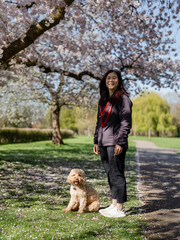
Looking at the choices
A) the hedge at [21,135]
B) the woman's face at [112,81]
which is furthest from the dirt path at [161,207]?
the hedge at [21,135]

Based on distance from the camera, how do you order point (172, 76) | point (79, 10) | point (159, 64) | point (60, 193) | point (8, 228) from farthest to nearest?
point (172, 76) < point (159, 64) < point (79, 10) < point (60, 193) < point (8, 228)

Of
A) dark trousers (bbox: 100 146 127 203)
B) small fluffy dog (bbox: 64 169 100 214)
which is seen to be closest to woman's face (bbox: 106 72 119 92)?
dark trousers (bbox: 100 146 127 203)

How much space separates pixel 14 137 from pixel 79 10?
22691mm

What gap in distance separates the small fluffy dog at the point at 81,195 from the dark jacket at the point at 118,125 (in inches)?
26.8

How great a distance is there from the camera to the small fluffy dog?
13.1ft

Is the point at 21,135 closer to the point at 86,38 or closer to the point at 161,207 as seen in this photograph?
A: the point at 86,38

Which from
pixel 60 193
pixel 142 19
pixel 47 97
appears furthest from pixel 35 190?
pixel 47 97

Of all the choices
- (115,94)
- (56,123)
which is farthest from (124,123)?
(56,123)

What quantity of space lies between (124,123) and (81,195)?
4.77 ft

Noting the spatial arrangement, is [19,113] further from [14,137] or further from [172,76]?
[172,76]

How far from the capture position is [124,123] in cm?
393

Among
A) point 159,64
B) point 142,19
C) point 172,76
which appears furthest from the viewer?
point 172,76

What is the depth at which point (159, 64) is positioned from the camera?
11633 millimetres

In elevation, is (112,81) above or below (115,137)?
above
